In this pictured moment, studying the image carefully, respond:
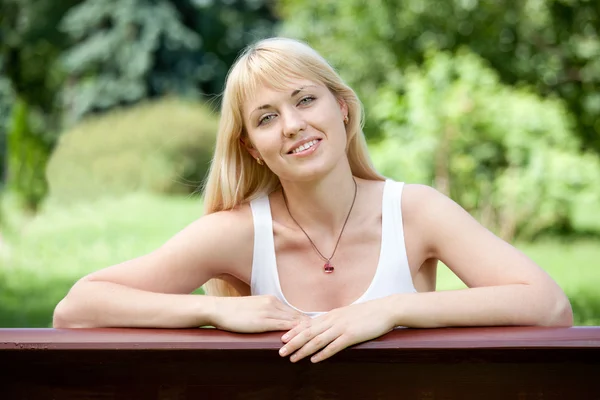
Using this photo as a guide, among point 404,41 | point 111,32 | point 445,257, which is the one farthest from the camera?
point 111,32

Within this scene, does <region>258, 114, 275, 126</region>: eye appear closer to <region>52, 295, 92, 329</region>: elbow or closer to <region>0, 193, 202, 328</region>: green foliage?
<region>52, 295, 92, 329</region>: elbow

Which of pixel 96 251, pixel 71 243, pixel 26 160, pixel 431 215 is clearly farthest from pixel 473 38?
pixel 431 215

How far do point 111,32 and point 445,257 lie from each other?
1841cm

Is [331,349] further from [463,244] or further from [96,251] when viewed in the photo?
[96,251]

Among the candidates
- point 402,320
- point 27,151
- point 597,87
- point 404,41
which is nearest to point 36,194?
point 27,151

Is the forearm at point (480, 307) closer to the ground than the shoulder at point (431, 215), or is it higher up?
closer to the ground

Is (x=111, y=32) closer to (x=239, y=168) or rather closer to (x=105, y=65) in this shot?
(x=105, y=65)

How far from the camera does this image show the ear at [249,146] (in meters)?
2.43

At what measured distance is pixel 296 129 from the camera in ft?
7.25

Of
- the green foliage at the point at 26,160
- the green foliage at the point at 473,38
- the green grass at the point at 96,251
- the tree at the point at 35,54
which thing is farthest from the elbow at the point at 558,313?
the tree at the point at 35,54

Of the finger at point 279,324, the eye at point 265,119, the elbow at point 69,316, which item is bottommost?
the finger at point 279,324

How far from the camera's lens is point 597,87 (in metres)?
12.5

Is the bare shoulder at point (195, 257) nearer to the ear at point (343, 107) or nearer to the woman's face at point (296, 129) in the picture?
the woman's face at point (296, 129)

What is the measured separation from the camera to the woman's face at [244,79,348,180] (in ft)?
7.34
